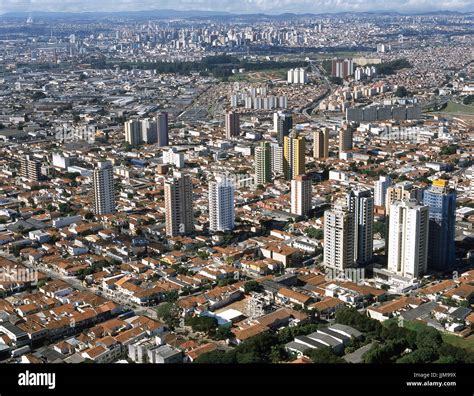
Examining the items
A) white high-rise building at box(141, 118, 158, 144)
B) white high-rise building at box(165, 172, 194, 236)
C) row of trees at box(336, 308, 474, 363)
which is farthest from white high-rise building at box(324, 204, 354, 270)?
white high-rise building at box(141, 118, 158, 144)

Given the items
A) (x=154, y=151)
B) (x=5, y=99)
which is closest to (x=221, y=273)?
(x=154, y=151)

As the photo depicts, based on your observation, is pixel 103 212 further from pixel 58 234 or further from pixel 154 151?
pixel 154 151

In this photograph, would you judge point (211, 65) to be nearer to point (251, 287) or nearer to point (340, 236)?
point (340, 236)

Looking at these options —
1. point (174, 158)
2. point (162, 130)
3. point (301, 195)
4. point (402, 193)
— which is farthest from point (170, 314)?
point (162, 130)

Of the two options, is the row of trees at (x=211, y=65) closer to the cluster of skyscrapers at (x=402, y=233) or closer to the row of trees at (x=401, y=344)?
the cluster of skyscrapers at (x=402, y=233)

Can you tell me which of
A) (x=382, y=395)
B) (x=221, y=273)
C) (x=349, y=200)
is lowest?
(x=221, y=273)
